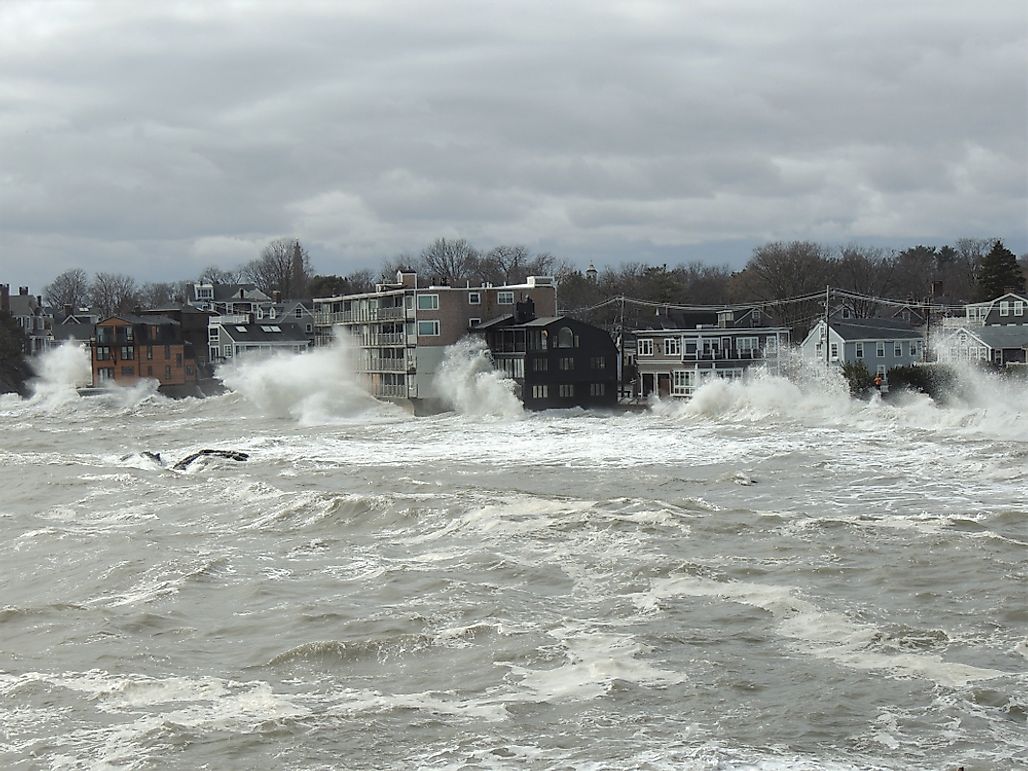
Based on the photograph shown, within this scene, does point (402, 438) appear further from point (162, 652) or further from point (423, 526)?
point (162, 652)

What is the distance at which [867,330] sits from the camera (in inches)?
2672

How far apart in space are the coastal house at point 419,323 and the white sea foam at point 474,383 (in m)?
0.60

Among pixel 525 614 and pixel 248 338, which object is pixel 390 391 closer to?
pixel 248 338

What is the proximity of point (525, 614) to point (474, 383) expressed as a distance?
47.2 m

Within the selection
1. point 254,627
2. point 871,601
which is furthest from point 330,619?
point 871,601

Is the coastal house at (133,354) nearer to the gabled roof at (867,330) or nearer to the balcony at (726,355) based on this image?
the balcony at (726,355)

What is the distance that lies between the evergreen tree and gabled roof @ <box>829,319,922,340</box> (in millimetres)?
15877

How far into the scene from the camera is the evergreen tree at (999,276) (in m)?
83.5

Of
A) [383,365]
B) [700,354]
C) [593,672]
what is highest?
[700,354]

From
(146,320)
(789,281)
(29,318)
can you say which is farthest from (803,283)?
(29,318)

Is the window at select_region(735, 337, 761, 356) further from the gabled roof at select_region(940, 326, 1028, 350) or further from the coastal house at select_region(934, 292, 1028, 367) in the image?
the gabled roof at select_region(940, 326, 1028, 350)

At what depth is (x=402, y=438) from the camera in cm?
5281

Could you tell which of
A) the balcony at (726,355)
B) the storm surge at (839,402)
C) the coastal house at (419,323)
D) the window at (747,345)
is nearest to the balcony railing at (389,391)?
the coastal house at (419,323)

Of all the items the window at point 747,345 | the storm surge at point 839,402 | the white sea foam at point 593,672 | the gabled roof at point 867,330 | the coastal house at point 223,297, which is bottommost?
the white sea foam at point 593,672
